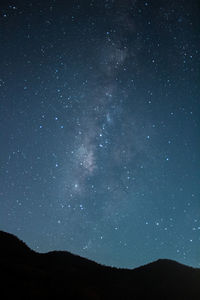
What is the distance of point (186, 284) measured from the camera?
1136 inches

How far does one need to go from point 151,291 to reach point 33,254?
598 inches

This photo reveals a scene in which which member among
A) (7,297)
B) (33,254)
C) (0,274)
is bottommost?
(7,297)

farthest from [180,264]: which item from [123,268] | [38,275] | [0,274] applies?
[0,274]

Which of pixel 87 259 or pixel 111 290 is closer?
pixel 111 290

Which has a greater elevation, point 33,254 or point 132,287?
point 33,254

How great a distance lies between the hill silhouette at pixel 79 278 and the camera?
17453 mm

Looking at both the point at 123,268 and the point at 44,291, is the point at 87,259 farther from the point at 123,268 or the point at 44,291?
the point at 44,291

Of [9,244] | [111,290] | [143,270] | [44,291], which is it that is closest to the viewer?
[44,291]

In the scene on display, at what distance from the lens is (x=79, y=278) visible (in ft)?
85.4

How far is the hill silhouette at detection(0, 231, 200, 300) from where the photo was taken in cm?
1745

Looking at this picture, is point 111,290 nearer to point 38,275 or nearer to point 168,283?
point 168,283

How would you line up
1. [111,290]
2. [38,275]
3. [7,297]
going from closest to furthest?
[7,297] → [38,275] → [111,290]

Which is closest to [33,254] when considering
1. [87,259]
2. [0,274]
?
[87,259]

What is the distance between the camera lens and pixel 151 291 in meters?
27.6
